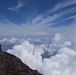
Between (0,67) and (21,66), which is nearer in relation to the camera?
(0,67)

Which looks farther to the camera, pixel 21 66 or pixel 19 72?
pixel 21 66

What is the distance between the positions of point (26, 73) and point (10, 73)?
12.8m

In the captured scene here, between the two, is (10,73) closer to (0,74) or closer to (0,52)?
(0,74)

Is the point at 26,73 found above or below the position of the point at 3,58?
below

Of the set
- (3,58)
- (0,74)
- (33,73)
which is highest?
(3,58)

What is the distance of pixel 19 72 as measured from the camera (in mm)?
144750

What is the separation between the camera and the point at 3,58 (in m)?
163

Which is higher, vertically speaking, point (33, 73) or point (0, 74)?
point (33, 73)

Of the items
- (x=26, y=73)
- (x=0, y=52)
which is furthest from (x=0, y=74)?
(x=0, y=52)

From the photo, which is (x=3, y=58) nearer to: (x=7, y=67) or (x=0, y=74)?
(x=7, y=67)

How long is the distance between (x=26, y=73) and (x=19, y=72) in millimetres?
5375

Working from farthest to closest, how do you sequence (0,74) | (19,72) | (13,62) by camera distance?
1. (13,62)
2. (19,72)
3. (0,74)

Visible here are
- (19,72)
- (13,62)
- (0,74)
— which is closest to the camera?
(0,74)

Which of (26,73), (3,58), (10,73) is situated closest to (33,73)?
(26,73)
